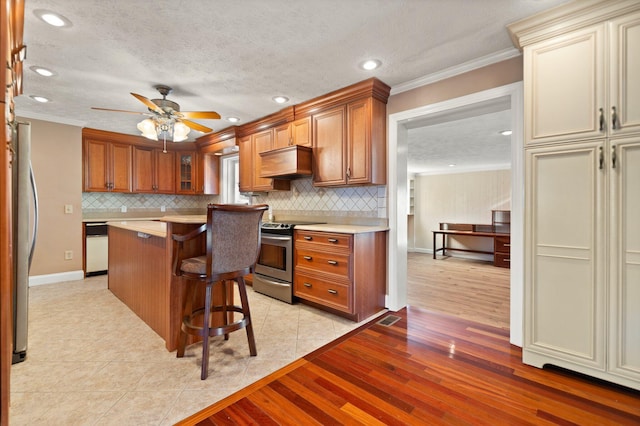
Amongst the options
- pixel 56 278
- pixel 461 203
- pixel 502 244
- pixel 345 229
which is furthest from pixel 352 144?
pixel 461 203

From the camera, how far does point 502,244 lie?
599cm

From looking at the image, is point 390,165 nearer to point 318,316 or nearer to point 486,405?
point 318,316

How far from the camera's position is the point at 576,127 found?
1.83 m

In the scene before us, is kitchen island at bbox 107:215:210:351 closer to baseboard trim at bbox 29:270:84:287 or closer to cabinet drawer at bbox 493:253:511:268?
baseboard trim at bbox 29:270:84:287

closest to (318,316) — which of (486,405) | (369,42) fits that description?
(486,405)

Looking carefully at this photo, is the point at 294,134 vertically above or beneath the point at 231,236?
above

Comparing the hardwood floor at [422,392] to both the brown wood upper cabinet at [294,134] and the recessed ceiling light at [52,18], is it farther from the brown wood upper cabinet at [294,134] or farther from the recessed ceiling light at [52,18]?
the recessed ceiling light at [52,18]

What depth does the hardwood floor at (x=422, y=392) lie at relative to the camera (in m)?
1.53

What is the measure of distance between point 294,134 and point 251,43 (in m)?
1.51

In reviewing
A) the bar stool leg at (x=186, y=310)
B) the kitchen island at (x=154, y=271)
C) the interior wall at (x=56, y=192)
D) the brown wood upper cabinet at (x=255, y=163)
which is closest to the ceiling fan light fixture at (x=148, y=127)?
the kitchen island at (x=154, y=271)

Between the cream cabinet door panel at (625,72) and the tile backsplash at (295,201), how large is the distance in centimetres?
184

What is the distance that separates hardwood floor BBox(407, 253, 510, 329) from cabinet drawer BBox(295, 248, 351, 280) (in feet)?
3.67

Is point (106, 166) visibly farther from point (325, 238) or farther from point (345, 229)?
point (345, 229)

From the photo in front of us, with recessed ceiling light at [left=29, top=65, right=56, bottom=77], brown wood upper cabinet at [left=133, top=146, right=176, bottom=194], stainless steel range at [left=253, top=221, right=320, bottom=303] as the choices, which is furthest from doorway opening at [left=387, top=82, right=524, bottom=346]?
brown wood upper cabinet at [left=133, top=146, right=176, bottom=194]
